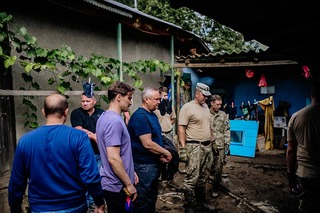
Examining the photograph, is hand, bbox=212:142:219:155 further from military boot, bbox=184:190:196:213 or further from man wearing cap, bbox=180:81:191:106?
man wearing cap, bbox=180:81:191:106

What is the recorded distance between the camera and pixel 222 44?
19.1m

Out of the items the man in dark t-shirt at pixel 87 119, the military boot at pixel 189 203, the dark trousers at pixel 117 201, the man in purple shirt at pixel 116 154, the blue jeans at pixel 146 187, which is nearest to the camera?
the man in purple shirt at pixel 116 154

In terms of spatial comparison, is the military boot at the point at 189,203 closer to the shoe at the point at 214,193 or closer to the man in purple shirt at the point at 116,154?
the shoe at the point at 214,193

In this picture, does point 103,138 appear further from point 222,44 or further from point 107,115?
point 222,44

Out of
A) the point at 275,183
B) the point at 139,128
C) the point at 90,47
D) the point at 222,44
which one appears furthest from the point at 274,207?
the point at 222,44

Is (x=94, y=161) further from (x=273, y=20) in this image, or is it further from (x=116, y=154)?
(x=273, y=20)

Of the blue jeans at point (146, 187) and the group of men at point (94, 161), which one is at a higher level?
the group of men at point (94, 161)

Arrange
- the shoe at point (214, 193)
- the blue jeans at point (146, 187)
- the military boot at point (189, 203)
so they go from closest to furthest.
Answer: the blue jeans at point (146, 187), the military boot at point (189, 203), the shoe at point (214, 193)

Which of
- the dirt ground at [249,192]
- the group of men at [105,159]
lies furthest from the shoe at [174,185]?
the group of men at [105,159]

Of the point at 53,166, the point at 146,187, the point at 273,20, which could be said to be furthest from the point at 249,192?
the point at 53,166

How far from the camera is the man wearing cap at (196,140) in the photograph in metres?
5.06

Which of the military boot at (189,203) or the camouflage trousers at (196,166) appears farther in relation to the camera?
the camouflage trousers at (196,166)

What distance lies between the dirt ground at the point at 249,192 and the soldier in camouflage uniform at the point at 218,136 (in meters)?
0.49

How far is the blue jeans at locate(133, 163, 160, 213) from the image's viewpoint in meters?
3.30
